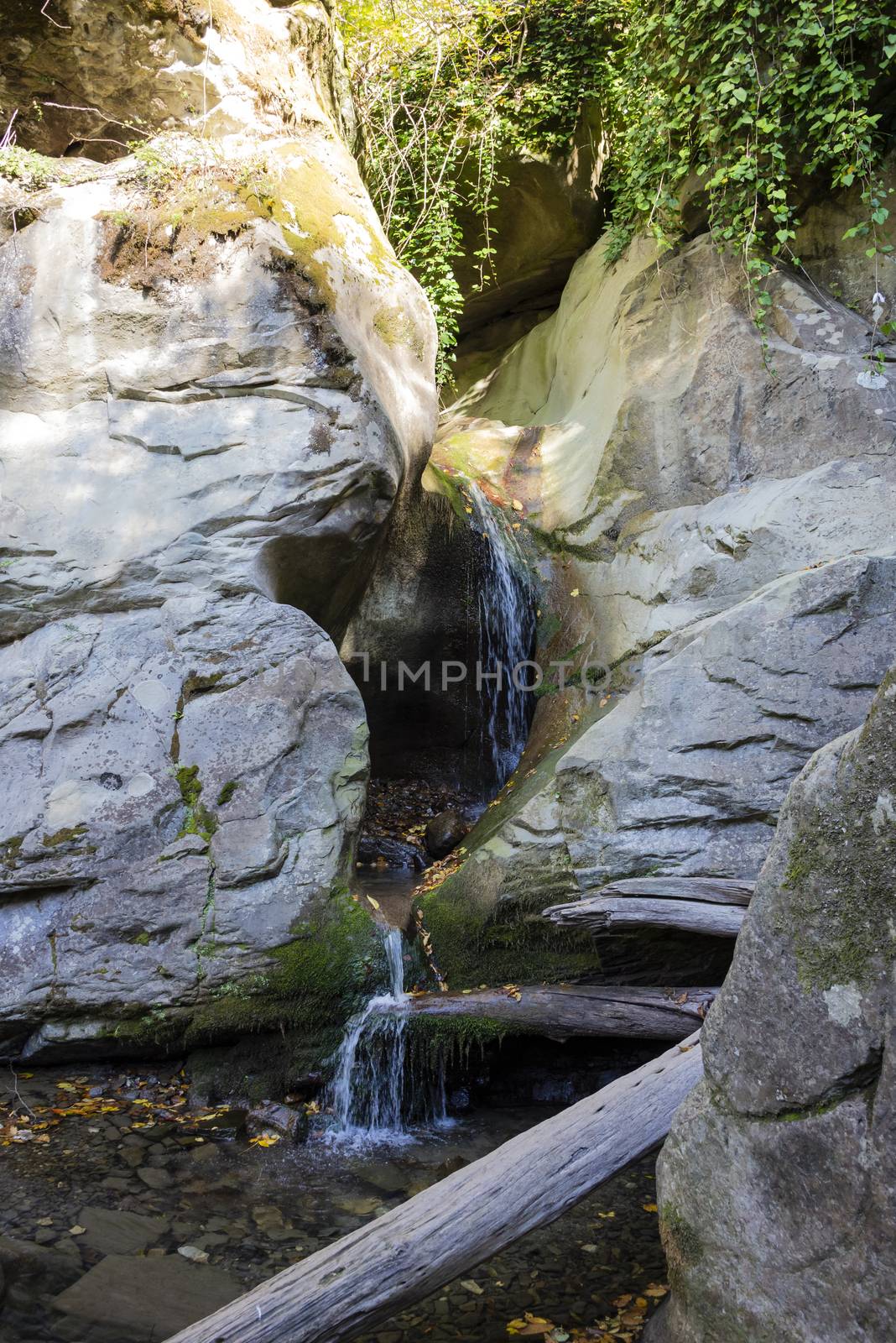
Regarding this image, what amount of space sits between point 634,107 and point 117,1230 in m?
8.24

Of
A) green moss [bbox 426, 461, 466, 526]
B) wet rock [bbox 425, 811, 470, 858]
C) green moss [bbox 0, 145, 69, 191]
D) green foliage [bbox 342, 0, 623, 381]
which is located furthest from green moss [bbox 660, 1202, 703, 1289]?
green foliage [bbox 342, 0, 623, 381]

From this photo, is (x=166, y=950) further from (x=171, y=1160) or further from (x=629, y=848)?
(x=629, y=848)

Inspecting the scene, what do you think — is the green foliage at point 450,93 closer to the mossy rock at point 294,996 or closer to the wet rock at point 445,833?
the wet rock at point 445,833

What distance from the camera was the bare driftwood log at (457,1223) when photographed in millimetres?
2684

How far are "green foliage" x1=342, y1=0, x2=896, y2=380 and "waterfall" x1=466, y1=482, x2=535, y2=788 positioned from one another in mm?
2003

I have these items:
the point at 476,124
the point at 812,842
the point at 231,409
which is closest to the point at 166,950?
the point at 231,409

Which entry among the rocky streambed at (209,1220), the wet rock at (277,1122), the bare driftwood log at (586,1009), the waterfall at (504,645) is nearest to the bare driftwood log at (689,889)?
the bare driftwood log at (586,1009)

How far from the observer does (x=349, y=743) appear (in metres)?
5.61

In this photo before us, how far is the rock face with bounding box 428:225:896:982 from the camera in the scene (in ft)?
17.1

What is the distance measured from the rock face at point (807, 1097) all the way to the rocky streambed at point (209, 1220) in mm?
944

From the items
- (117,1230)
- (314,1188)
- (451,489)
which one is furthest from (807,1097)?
(451,489)

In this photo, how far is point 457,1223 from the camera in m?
2.96

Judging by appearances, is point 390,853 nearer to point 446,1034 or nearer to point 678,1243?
point 446,1034

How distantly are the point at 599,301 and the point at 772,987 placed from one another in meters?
7.47
